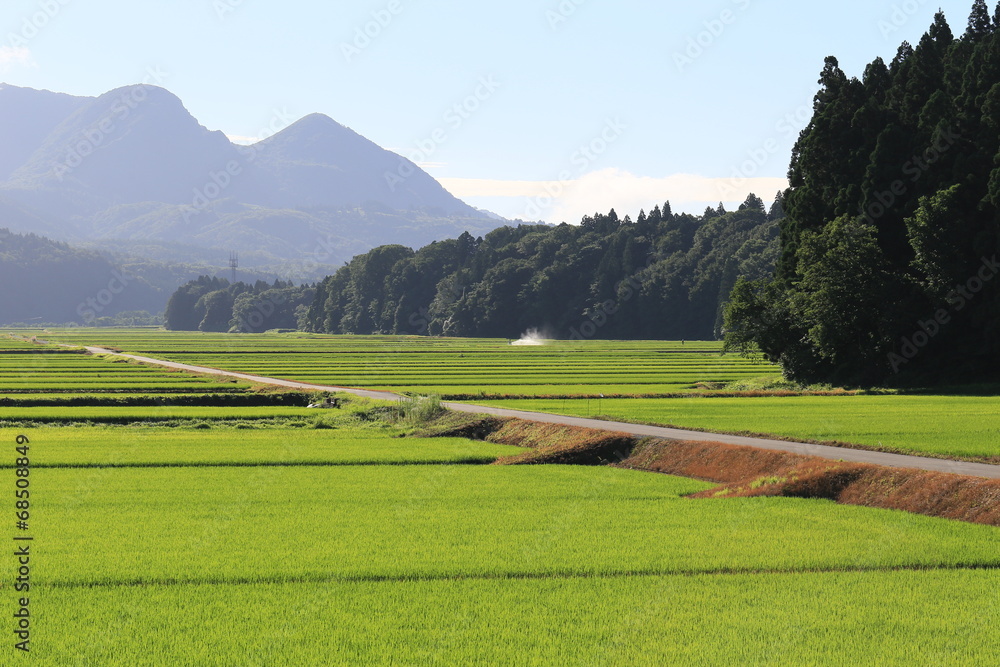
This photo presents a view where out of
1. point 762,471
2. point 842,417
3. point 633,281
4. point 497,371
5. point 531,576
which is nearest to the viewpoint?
point 531,576

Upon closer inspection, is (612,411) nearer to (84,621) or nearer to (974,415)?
(974,415)

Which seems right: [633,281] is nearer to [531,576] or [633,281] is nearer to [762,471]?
[762,471]

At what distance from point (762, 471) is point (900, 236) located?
4023 cm

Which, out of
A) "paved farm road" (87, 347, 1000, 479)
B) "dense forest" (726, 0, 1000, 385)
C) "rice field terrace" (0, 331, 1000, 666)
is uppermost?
"dense forest" (726, 0, 1000, 385)

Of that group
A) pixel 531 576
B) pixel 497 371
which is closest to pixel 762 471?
pixel 531 576

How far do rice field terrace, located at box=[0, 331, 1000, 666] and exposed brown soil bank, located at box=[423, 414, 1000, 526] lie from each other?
3.08 ft

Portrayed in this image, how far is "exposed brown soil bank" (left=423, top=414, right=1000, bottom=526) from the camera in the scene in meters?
21.0

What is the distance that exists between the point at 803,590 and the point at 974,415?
28.5 meters

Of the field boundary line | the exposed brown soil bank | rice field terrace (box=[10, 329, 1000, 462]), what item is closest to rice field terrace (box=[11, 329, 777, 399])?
rice field terrace (box=[10, 329, 1000, 462])

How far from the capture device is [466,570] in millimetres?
15781

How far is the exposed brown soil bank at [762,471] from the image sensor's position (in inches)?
827

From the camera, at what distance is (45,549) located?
662 inches

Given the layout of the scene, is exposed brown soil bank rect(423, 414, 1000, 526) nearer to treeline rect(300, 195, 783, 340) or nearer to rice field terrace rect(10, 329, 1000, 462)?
rice field terrace rect(10, 329, 1000, 462)

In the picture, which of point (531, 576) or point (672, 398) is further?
point (672, 398)
